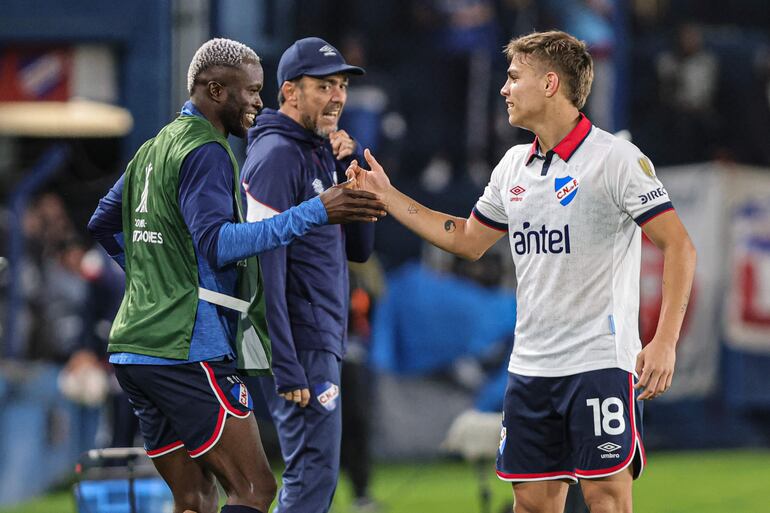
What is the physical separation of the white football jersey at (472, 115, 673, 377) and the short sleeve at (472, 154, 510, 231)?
0.74 feet

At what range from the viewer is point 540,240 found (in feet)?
16.1

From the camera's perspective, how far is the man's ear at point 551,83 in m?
4.94

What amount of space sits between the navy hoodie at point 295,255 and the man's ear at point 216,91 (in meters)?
0.72

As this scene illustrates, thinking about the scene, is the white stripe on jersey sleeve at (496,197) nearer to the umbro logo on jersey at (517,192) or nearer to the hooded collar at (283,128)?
the umbro logo on jersey at (517,192)

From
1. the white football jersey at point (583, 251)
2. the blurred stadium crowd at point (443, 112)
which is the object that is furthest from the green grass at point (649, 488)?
the white football jersey at point (583, 251)

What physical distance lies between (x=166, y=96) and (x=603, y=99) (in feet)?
15.8

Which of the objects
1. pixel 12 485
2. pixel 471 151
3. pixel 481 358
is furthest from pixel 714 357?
pixel 12 485

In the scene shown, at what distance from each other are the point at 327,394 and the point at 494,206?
3.46 feet

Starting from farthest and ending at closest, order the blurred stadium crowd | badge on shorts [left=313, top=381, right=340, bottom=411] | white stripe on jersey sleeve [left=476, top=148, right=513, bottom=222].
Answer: the blurred stadium crowd → badge on shorts [left=313, top=381, right=340, bottom=411] → white stripe on jersey sleeve [left=476, top=148, right=513, bottom=222]

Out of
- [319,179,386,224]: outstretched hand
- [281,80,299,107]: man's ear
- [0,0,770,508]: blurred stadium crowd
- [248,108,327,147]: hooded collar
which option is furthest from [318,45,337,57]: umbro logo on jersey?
[0,0,770,508]: blurred stadium crowd

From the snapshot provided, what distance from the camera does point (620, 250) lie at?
485cm

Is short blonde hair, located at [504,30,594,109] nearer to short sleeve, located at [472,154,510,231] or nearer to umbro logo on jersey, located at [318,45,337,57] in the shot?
short sleeve, located at [472,154,510,231]

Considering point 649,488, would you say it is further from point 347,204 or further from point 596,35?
point 347,204

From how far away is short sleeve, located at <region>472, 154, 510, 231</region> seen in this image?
520cm
